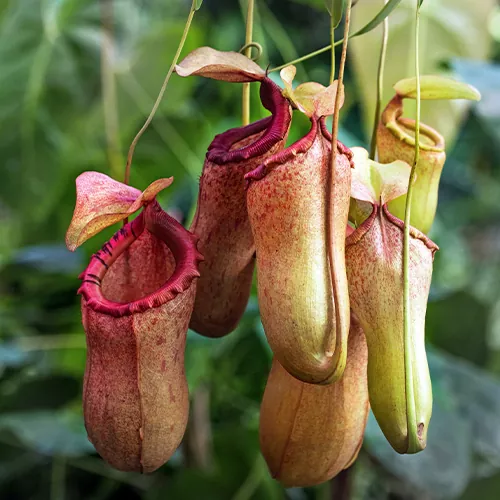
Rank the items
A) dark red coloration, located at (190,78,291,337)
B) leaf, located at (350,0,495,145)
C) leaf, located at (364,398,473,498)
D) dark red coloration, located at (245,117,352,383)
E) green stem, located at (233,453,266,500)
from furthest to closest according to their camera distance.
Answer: green stem, located at (233,453,266,500)
leaf, located at (364,398,473,498)
leaf, located at (350,0,495,145)
dark red coloration, located at (190,78,291,337)
dark red coloration, located at (245,117,352,383)

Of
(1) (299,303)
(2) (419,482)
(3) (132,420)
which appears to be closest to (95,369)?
(3) (132,420)

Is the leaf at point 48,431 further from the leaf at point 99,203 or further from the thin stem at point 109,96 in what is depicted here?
the leaf at point 99,203

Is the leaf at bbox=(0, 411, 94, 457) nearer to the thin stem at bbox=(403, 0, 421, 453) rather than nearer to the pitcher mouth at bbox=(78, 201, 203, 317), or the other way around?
the pitcher mouth at bbox=(78, 201, 203, 317)

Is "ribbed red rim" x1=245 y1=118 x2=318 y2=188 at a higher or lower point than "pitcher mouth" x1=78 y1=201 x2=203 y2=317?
higher

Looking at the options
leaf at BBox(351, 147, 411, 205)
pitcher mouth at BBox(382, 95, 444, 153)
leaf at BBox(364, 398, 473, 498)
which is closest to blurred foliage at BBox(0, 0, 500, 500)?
leaf at BBox(364, 398, 473, 498)

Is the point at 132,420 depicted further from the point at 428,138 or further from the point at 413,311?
the point at 428,138

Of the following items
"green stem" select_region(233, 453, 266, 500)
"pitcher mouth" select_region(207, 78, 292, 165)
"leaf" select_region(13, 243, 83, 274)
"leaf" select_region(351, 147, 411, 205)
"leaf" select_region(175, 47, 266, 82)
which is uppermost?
"leaf" select_region(175, 47, 266, 82)

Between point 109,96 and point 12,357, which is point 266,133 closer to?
point 109,96
